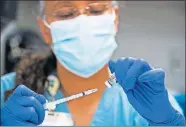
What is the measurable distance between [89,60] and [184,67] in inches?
17.3

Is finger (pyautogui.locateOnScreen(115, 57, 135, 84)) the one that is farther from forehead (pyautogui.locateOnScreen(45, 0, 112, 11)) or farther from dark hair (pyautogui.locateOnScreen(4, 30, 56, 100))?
dark hair (pyautogui.locateOnScreen(4, 30, 56, 100))

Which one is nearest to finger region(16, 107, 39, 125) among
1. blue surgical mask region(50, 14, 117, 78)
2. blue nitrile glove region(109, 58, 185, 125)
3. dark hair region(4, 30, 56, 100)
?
blue nitrile glove region(109, 58, 185, 125)

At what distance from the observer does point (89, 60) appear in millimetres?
1437

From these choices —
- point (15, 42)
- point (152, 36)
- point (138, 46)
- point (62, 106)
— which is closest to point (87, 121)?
point (62, 106)

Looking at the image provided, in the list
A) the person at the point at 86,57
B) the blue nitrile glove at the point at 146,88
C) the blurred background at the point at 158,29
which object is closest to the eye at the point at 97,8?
the person at the point at 86,57

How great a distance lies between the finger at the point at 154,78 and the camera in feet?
3.24

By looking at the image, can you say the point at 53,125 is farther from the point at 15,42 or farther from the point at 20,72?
the point at 15,42

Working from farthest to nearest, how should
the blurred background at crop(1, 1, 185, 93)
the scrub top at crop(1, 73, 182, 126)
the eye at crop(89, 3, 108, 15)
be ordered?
the blurred background at crop(1, 1, 185, 93) → the eye at crop(89, 3, 108, 15) → the scrub top at crop(1, 73, 182, 126)

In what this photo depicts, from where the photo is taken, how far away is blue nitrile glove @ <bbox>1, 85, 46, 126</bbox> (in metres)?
1.06

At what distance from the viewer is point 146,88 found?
3.40ft

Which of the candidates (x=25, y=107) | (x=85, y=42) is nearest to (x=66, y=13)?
(x=85, y=42)

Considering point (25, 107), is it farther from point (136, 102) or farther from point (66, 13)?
point (66, 13)

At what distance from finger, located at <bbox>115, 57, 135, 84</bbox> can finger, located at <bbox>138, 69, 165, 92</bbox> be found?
4cm

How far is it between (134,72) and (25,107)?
313mm
